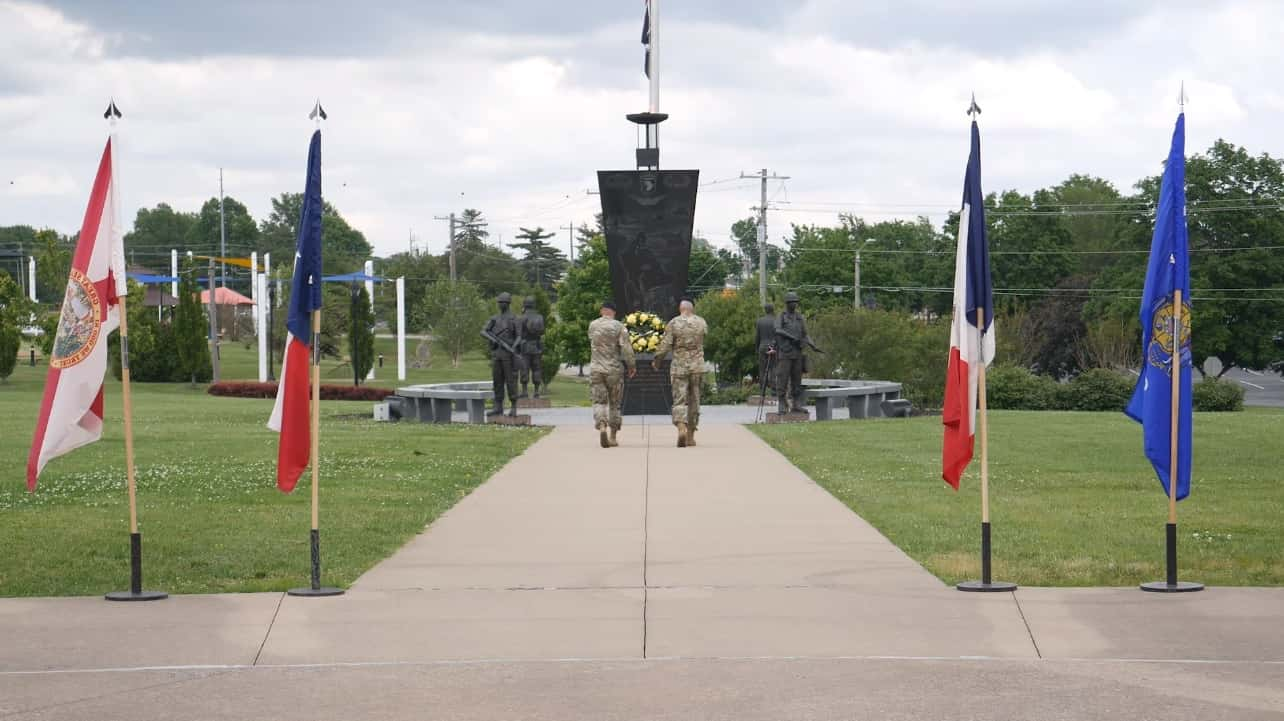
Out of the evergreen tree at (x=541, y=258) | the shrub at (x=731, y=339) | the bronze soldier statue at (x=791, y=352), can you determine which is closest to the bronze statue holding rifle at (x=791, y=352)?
the bronze soldier statue at (x=791, y=352)

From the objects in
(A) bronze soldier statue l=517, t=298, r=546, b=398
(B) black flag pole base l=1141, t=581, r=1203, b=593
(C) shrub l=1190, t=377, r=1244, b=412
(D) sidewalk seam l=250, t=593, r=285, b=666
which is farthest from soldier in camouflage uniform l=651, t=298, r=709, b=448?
(C) shrub l=1190, t=377, r=1244, b=412

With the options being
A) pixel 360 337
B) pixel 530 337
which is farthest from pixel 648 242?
pixel 360 337

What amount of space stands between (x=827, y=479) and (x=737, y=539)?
5.13 metres

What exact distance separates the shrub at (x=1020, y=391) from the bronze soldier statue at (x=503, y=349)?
15.0 m

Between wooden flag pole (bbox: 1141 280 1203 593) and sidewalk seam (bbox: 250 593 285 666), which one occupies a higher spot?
wooden flag pole (bbox: 1141 280 1203 593)

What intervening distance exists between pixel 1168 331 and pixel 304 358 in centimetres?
559

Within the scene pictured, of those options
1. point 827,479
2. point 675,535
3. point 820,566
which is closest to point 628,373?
point 827,479

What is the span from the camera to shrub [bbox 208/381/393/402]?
4669cm

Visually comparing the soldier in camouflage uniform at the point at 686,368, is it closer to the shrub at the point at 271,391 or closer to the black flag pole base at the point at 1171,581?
the black flag pole base at the point at 1171,581

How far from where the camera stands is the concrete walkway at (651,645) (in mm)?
7332

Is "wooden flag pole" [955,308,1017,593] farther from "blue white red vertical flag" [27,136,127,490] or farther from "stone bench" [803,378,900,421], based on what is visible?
"stone bench" [803,378,900,421]

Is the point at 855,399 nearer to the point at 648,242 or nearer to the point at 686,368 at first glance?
the point at 648,242

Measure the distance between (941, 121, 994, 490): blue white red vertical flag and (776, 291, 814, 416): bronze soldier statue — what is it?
1780 cm

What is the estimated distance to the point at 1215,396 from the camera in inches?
1513
